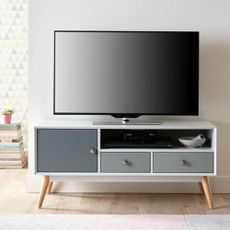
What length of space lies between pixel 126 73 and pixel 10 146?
5.58 feet

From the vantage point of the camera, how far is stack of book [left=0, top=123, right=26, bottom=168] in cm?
479

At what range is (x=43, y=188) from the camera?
3.59 meters

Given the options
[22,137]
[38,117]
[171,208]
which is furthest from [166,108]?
[22,137]

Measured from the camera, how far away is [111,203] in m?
3.68

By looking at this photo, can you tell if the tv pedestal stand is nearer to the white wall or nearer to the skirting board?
the skirting board

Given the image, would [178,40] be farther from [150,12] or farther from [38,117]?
[38,117]

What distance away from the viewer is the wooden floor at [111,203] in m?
3.50

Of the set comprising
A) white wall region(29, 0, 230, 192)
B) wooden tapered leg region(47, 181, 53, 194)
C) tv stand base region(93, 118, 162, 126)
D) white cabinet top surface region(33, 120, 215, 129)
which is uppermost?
white wall region(29, 0, 230, 192)

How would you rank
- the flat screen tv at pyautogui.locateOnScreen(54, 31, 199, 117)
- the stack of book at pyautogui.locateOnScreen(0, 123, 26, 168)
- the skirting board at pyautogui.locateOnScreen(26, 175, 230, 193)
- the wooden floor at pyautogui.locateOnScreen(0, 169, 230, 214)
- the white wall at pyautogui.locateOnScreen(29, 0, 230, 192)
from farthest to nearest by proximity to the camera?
the stack of book at pyautogui.locateOnScreen(0, 123, 26, 168)
the skirting board at pyautogui.locateOnScreen(26, 175, 230, 193)
the white wall at pyautogui.locateOnScreen(29, 0, 230, 192)
the flat screen tv at pyautogui.locateOnScreen(54, 31, 199, 117)
the wooden floor at pyautogui.locateOnScreen(0, 169, 230, 214)

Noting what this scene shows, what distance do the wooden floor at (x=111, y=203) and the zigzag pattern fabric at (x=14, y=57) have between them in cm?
131

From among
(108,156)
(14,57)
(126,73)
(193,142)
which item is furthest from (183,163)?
(14,57)

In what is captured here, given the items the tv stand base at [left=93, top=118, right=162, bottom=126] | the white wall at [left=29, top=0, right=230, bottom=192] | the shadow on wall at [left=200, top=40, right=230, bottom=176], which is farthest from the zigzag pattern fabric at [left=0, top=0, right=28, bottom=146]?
the shadow on wall at [left=200, top=40, right=230, bottom=176]

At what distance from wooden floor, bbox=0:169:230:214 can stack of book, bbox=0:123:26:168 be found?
30.0 inches

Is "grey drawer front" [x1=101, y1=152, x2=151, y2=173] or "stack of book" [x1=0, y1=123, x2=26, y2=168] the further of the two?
"stack of book" [x1=0, y1=123, x2=26, y2=168]
